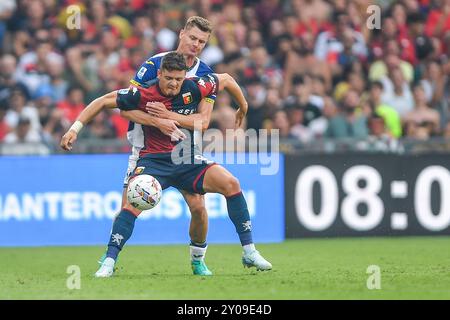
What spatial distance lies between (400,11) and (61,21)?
563 cm

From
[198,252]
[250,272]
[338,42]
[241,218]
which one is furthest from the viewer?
[338,42]

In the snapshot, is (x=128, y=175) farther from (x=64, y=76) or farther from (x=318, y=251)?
(x=64, y=76)

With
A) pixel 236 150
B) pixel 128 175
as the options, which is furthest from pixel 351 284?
pixel 236 150

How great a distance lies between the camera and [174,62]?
9.74m

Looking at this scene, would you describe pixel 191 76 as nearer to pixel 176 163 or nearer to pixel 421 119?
pixel 176 163

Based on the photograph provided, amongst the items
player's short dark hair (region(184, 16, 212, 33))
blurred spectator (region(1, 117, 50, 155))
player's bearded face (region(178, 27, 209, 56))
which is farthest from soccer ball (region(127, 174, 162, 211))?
blurred spectator (region(1, 117, 50, 155))

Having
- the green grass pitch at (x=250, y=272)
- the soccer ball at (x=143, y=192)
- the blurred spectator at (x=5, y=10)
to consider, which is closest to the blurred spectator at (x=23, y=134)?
the green grass pitch at (x=250, y=272)

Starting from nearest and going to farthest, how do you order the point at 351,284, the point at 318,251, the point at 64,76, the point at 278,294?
the point at 278,294
the point at 351,284
the point at 318,251
the point at 64,76

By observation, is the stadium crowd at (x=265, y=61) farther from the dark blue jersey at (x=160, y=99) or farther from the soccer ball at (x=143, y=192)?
the soccer ball at (x=143, y=192)

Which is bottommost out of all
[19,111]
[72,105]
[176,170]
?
[176,170]

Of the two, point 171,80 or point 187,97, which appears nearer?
point 171,80

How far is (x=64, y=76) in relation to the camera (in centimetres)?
1709

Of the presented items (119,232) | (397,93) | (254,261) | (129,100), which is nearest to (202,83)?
(129,100)

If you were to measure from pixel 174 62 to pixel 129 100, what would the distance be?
2.01ft
